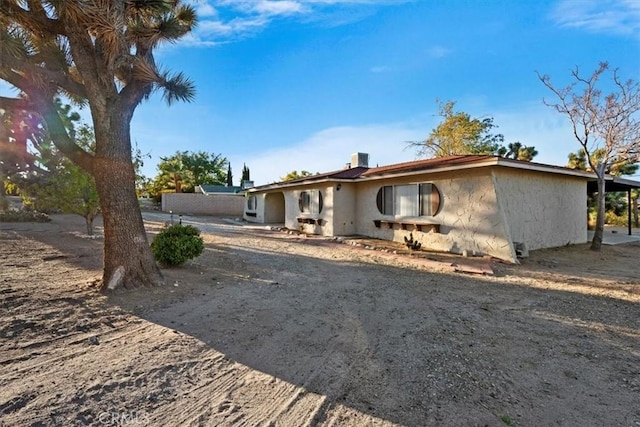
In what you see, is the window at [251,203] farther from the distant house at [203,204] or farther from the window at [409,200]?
the window at [409,200]

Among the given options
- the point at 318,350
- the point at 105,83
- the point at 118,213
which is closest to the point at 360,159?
the point at 105,83

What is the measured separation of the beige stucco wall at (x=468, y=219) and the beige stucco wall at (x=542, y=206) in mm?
371

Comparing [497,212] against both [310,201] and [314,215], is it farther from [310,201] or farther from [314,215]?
[310,201]

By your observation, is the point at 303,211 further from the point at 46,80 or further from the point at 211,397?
the point at 211,397

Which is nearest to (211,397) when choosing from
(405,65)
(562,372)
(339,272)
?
(562,372)

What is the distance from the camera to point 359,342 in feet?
12.6

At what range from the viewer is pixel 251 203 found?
25719mm

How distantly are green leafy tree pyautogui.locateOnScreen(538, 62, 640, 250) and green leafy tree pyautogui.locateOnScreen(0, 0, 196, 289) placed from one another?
41.2 feet

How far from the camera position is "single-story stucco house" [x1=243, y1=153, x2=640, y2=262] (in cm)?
930

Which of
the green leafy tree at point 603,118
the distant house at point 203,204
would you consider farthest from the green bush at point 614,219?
the distant house at point 203,204

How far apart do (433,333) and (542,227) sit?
885cm

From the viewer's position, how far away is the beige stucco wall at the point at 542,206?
9.60m

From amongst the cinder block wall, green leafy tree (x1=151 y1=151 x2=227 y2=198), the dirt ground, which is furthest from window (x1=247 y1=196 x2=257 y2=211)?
the dirt ground

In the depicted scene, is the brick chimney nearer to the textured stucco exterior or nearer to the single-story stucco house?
the single-story stucco house
